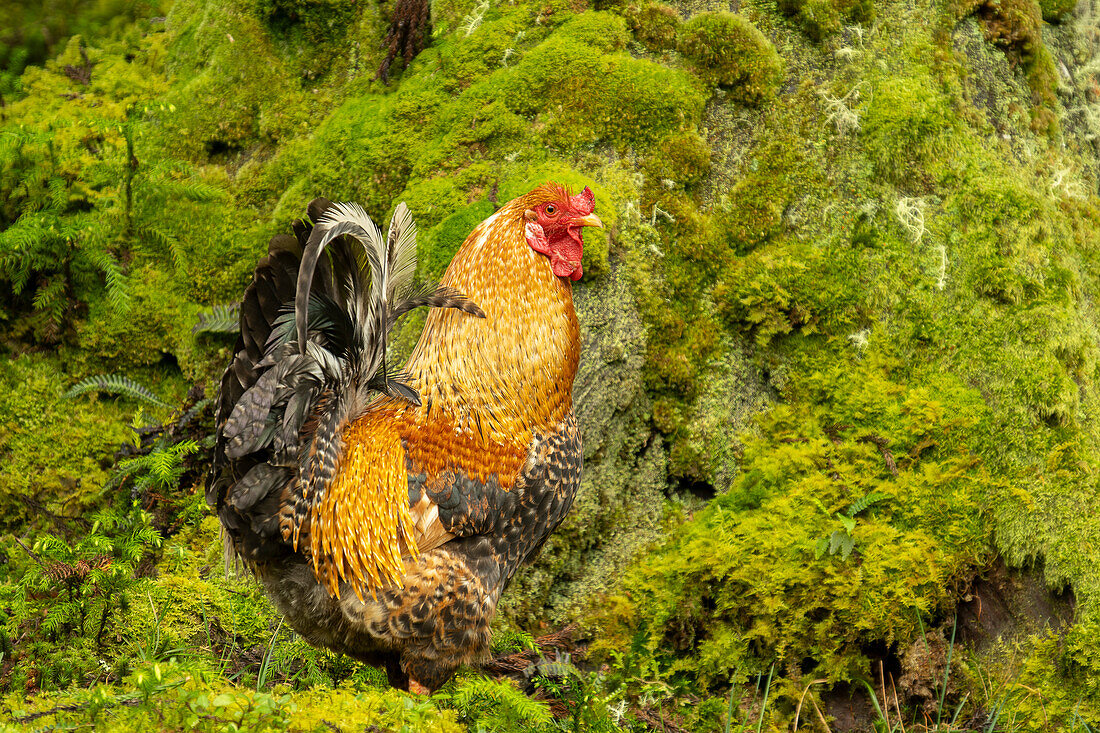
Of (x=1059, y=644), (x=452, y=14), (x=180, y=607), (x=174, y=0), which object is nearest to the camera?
(x=1059, y=644)

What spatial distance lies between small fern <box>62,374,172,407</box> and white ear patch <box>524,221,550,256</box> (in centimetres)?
298

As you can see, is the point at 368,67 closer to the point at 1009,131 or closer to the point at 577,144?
the point at 577,144

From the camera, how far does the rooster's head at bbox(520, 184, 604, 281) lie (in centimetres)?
432

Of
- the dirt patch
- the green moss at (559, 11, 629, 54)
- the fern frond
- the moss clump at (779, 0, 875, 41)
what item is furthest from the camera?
the moss clump at (779, 0, 875, 41)

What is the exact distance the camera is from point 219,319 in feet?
Result: 18.0

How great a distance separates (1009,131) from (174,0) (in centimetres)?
674

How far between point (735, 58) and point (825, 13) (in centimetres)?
79

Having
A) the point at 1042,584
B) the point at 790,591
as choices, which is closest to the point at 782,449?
the point at 790,591

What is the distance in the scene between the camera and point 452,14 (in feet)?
20.2

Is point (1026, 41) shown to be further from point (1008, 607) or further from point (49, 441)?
point (49, 441)

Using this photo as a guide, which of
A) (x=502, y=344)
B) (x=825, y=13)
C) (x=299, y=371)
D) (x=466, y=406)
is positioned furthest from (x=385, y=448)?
(x=825, y=13)

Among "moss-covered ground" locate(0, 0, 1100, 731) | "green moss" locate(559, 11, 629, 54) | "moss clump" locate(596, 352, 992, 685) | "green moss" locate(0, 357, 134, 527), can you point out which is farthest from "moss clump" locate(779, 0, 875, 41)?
"green moss" locate(0, 357, 134, 527)

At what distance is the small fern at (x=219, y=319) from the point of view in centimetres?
543

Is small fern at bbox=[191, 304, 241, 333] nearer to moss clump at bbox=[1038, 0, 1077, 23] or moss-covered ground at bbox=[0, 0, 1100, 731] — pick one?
moss-covered ground at bbox=[0, 0, 1100, 731]
